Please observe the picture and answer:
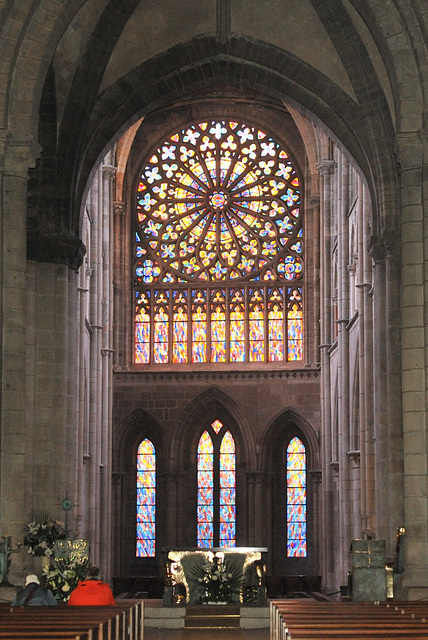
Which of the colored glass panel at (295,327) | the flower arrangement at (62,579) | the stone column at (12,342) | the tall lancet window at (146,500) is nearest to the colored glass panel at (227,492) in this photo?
the tall lancet window at (146,500)

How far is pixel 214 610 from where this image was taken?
19750 mm

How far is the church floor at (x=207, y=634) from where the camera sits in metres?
17.3

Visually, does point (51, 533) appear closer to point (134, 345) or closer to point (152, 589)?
point (152, 589)

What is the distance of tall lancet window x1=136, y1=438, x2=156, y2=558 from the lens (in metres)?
36.4

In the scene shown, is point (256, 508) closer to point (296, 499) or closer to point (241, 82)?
point (296, 499)

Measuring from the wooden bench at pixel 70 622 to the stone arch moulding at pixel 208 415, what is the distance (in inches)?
916

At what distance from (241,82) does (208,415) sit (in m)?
14.4

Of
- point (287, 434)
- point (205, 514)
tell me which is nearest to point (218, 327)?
point (287, 434)

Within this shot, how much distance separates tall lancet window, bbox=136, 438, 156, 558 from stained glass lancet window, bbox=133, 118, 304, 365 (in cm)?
291

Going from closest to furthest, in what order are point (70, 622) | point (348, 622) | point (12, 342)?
point (348, 622) < point (70, 622) < point (12, 342)

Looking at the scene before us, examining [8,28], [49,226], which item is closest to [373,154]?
[49,226]

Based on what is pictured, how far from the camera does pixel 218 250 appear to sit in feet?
125

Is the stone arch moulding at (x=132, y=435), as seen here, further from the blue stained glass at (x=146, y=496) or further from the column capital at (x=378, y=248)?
the column capital at (x=378, y=248)

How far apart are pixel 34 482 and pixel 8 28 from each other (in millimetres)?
8958
